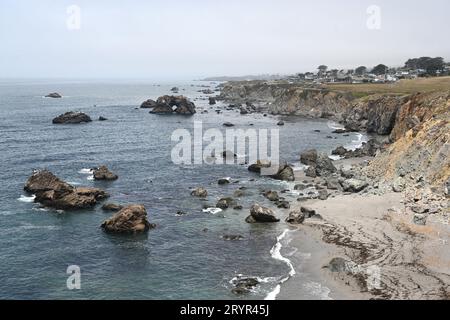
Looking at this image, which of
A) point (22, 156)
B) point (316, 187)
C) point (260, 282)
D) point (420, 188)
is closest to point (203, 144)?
Answer: point (22, 156)

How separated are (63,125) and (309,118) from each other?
8274 centimetres

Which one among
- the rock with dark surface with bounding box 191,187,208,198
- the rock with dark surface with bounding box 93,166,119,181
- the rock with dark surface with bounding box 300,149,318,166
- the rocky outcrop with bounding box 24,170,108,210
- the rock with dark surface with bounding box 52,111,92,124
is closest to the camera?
the rocky outcrop with bounding box 24,170,108,210

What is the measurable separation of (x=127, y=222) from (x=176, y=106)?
14096cm

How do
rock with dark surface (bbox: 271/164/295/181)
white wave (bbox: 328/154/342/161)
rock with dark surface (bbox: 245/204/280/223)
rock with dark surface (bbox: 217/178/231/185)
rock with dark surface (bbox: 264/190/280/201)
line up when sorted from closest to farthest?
rock with dark surface (bbox: 245/204/280/223) < rock with dark surface (bbox: 264/190/280/201) < rock with dark surface (bbox: 217/178/231/185) < rock with dark surface (bbox: 271/164/295/181) < white wave (bbox: 328/154/342/161)

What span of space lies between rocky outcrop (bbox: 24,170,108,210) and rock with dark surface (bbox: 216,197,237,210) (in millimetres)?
15698

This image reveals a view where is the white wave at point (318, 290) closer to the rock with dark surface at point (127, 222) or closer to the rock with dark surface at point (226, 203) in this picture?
the rock with dark surface at point (127, 222)

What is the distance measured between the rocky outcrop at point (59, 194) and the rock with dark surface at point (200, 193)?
39.7ft

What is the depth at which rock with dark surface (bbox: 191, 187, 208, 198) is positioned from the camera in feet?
215

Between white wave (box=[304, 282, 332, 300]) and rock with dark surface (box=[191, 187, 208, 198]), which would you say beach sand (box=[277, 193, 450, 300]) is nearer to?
white wave (box=[304, 282, 332, 300])

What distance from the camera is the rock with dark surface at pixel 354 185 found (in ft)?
211

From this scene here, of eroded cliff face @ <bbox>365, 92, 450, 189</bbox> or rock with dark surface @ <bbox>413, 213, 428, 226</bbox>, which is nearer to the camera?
rock with dark surface @ <bbox>413, 213, 428, 226</bbox>

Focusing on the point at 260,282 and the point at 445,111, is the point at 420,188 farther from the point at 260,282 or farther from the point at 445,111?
the point at 260,282

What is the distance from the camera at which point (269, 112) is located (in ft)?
611

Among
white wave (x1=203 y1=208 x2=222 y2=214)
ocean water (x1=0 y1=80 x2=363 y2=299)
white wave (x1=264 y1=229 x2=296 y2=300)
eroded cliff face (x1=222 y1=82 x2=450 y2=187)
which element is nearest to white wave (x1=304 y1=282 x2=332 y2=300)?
white wave (x1=264 y1=229 x2=296 y2=300)
